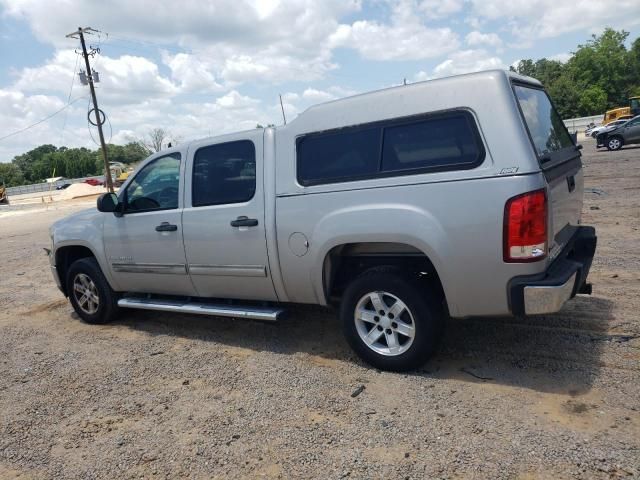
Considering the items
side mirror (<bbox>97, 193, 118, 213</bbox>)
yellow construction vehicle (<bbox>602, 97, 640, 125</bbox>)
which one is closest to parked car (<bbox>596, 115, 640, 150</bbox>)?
yellow construction vehicle (<bbox>602, 97, 640, 125</bbox>)

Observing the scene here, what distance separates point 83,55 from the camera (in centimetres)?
3341

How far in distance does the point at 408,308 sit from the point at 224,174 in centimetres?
210

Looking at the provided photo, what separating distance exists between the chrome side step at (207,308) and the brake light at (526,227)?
2065mm

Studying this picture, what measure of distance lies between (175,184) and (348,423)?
2.91m

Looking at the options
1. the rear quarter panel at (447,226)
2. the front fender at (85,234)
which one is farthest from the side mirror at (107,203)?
the rear quarter panel at (447,226)

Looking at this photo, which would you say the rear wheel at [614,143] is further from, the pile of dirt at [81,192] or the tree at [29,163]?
the tree at [29,163]

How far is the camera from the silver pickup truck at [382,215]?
133 inches

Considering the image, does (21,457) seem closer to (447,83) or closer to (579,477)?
(579,477)

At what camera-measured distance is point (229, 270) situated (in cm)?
468

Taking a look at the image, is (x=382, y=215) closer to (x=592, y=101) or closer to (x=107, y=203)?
(x=107, y=203)

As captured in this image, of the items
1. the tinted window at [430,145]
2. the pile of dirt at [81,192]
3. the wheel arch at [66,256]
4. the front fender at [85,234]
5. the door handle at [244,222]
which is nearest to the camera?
the tinted window at [430,145]

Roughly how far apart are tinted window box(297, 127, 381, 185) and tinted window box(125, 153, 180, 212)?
4.96 feet

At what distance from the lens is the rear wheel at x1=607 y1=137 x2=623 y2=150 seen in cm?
2462

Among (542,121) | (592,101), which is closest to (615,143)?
(542,121)
